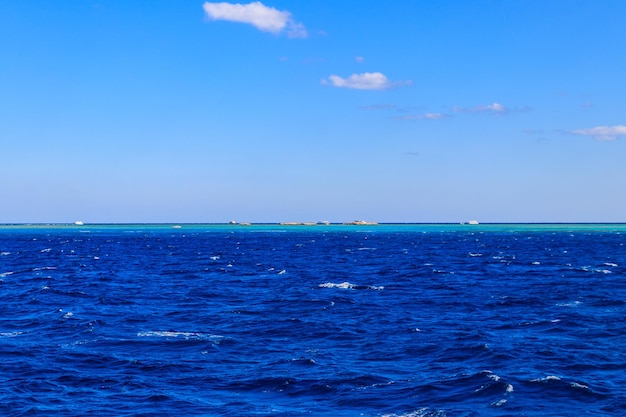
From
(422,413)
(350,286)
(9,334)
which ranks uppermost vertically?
(350,286)

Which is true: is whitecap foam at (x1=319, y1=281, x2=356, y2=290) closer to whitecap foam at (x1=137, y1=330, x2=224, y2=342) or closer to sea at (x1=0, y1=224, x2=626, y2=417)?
sea at (x1=0, y1=224, x2=626, y2=417)

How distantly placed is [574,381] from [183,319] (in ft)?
82.0

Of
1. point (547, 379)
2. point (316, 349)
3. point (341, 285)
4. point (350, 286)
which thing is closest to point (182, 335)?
point (316, 349)

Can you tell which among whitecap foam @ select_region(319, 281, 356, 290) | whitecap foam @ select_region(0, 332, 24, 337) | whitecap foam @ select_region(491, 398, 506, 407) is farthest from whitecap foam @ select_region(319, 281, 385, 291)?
whitecap foam @ select_region(491, 398, 506, 407)

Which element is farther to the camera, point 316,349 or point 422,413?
point 316,349

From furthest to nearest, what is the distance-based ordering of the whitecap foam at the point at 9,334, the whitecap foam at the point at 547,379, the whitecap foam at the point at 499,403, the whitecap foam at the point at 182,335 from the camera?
the whitecap foam at the point at 9,334
the whitecap foam at the point at 182,335
the whitecap foam at the point at 547,379
the whitecap foam at the point at 499,403

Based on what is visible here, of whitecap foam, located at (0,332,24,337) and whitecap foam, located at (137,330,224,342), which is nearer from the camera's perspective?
whitecap foam, located at (137,330,224,342)

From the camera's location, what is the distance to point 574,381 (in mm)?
25031

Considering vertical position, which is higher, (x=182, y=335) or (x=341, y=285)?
(x=341, y=285)

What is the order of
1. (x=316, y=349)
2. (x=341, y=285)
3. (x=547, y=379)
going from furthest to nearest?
(x=341, y=285)
(x=316, y=349)
(x=547, y=379)

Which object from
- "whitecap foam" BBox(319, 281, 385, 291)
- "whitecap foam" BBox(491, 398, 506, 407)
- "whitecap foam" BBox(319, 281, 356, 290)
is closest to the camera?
"whitecap foam" BBox(491, 398, 506, 407)

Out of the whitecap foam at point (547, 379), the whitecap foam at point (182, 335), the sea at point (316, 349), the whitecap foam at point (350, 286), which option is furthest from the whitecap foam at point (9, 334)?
the whitecap foam at point (350, 286)

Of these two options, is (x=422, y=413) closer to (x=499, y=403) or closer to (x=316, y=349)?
(x=499, y=403)

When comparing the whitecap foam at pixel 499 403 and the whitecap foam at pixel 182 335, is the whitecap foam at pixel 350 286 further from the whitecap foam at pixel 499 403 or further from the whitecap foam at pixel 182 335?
the whitecap foam at pixel 499 403
